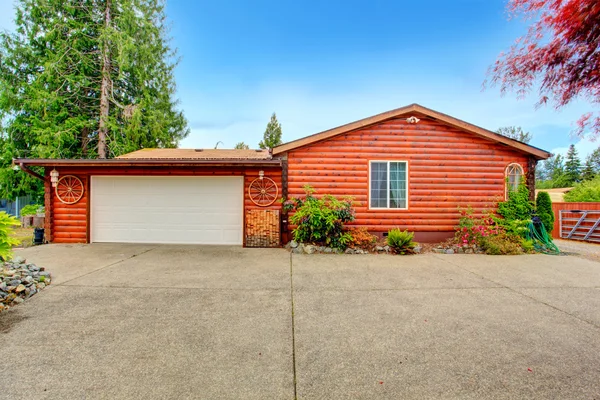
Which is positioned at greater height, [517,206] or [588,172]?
[588,172]

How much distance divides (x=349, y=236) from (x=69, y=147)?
14.0 meters

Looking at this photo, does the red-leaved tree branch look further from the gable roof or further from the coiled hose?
the coiled hose

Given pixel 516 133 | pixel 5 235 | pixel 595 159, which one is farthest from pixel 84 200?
pixel 595 159

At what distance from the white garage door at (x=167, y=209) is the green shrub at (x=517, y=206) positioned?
7073mm

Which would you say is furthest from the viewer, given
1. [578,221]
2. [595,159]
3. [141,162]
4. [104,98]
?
[595,159]

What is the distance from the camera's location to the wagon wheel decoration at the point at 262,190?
23.7 feet

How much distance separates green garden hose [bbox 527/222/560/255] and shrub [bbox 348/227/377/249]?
417 centimetres

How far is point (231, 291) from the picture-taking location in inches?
149

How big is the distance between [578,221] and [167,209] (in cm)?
1337

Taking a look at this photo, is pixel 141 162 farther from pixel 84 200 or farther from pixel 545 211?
pixel 545 211

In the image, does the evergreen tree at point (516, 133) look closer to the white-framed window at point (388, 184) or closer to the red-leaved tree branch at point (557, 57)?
the white-framed window at point (388, 184)

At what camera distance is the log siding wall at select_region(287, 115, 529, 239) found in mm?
7250

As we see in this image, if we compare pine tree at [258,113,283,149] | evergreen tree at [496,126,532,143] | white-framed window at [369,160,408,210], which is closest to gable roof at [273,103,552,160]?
white-framed window at [369,160,408,210]

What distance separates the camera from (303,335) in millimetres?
2588
